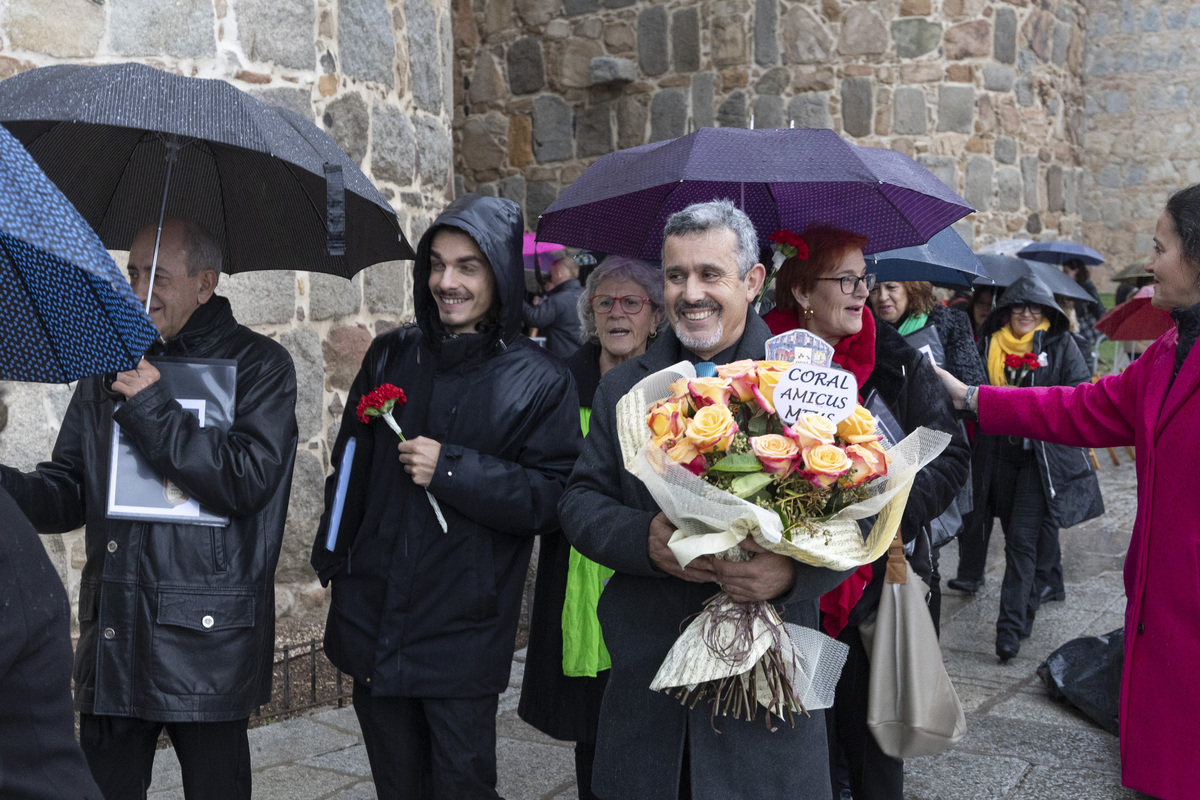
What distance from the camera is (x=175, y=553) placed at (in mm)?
2723

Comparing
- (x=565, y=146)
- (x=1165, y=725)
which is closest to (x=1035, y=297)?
(x=1165, y=725)

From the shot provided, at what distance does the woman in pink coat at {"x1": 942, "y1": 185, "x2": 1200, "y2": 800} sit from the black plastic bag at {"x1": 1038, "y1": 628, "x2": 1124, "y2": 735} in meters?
1.92

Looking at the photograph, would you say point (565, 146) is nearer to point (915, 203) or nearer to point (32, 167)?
point (915, 203)

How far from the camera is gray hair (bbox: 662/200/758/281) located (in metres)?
2.63

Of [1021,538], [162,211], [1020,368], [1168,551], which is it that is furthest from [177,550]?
[1020,368]

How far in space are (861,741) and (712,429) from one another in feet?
5.40

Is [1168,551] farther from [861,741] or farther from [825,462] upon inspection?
[825,462]

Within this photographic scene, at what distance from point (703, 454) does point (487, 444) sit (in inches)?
42.5

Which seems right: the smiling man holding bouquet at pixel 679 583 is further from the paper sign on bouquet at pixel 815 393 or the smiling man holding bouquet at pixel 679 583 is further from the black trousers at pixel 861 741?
the black trousers at pixel 861 741

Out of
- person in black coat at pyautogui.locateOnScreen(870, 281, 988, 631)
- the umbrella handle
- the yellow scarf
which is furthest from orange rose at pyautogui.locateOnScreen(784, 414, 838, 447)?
the yellow scarf

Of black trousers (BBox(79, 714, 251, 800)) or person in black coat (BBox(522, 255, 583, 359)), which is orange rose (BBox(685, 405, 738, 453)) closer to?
black trousers (BBox(79, 714, 251, 800))

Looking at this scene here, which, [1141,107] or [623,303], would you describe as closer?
[623,303]

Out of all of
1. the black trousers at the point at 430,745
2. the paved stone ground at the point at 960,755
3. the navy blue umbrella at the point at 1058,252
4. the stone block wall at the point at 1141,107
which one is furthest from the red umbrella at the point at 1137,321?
the stone block wall at the point at 1141,107

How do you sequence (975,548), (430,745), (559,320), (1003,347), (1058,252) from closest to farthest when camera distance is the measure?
(430,745), (1003,347), (975,548), (559,320), (1058,252)
